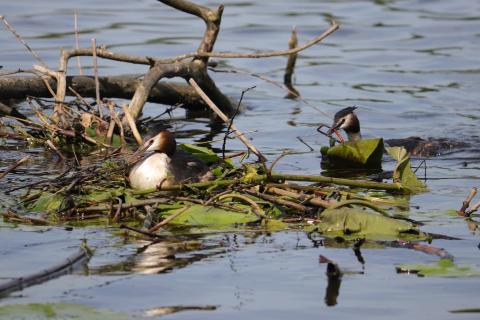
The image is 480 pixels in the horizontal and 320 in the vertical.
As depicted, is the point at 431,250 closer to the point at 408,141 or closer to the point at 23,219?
the point at 23,219

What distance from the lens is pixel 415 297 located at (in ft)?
21.1

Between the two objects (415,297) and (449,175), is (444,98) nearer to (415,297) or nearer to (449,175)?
(449,175)

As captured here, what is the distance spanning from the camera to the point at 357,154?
10.3 meters

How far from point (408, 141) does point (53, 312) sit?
6823mm

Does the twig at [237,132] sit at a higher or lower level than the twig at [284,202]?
higher

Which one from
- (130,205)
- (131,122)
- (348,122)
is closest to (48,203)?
(130,205)

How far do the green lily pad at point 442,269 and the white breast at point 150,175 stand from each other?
7.22 feet

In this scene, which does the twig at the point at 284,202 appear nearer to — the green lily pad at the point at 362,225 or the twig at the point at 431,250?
the green lily pad at the point at 362,225

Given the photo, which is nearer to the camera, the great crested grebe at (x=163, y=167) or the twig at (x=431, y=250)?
the twig at (x=431, y=250)

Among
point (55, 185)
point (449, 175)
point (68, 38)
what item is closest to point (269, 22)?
point (68, 38)

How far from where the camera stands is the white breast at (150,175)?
8.44 metres

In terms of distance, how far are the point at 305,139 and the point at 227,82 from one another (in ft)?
12.6

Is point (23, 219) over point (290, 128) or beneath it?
over

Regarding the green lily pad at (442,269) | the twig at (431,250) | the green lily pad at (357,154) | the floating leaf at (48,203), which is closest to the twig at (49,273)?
the floating leaf at (48,203)
